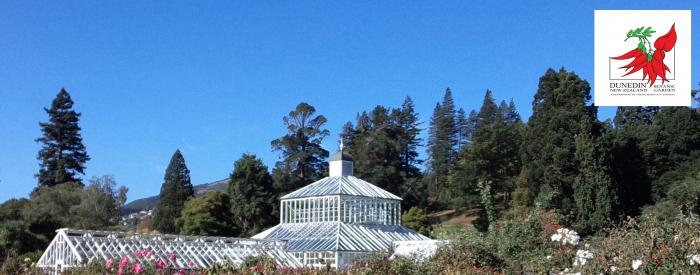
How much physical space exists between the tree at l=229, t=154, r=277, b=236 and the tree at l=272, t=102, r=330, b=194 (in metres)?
3.30

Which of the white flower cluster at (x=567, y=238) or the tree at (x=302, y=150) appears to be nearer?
the white flower cluster at (x=567, y=238)

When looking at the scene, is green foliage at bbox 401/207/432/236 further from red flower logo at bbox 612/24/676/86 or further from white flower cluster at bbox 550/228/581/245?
white flower cluster at bbox 550/228/581/245

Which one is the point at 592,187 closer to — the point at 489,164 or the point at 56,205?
the point at 489,164

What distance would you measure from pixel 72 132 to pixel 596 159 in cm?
3852

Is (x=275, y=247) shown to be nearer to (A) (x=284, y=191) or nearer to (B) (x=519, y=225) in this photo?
(B) (x=519, y=225)

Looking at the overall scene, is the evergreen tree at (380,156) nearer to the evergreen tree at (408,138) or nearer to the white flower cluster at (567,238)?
the evergreen tree at (408,138)

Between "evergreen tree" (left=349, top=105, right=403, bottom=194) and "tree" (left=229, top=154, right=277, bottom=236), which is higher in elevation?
"evergreen tree" (left=349, top=105, right=403, bottom=194)

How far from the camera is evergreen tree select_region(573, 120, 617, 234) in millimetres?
37156

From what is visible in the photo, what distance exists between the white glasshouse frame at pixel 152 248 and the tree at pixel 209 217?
1754 centimetres

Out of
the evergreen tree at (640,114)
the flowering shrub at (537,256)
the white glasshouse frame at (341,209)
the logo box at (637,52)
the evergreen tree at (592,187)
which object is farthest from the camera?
the evergreen tree at (640,114)

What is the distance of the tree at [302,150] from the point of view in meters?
53.0

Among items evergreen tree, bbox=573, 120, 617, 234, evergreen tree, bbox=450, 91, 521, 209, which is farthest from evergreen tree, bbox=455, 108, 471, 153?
evergreen tree, bbox=573, 120, 617, 234

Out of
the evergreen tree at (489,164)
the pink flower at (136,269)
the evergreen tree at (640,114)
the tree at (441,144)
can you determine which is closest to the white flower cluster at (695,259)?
the pink flower at (136,269)

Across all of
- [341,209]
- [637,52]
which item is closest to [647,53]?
[637,52]
